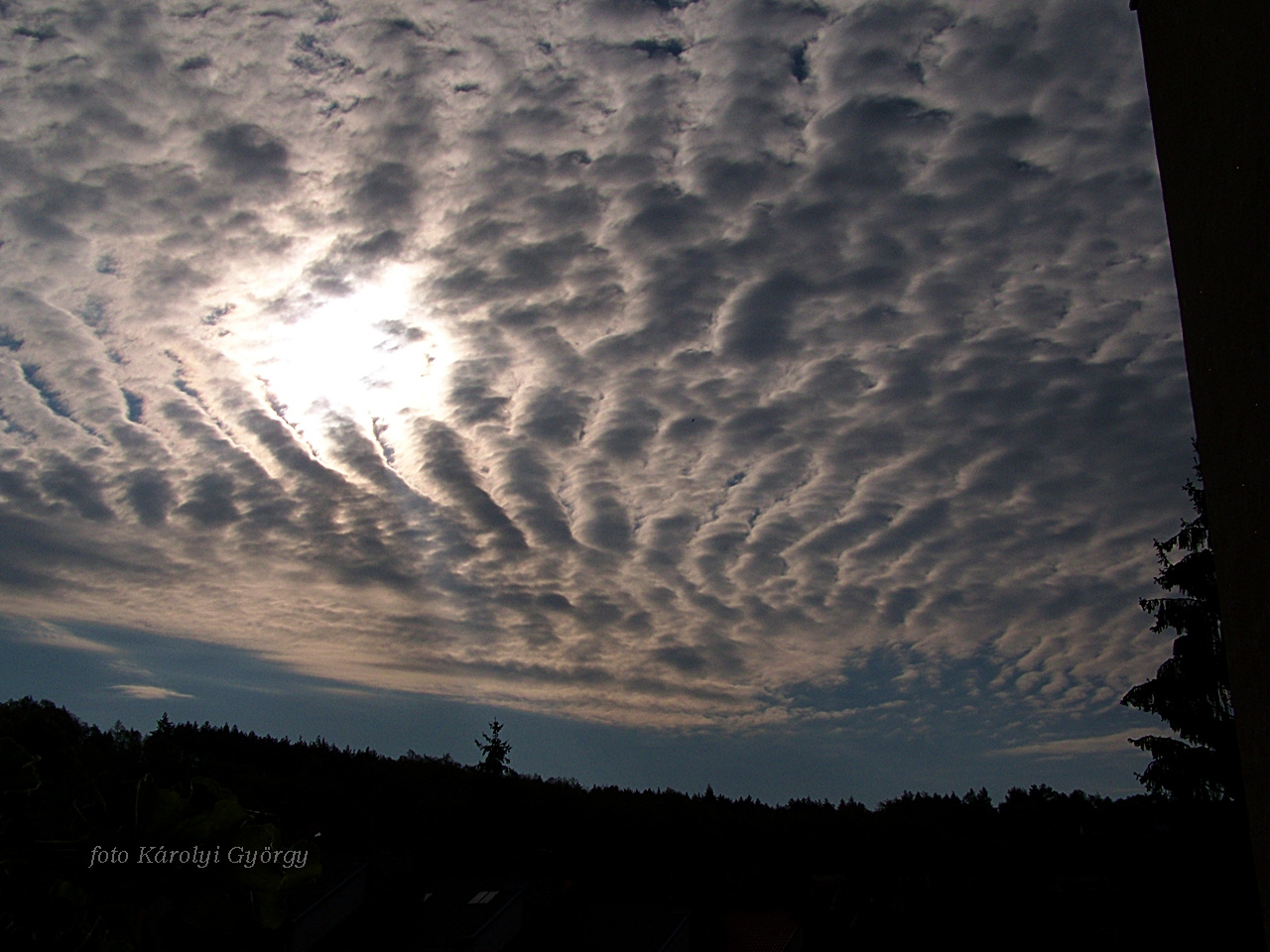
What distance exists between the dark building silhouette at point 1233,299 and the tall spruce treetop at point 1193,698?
59.8ft

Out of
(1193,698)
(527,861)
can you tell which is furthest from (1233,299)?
(527,861)

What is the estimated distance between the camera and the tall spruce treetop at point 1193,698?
19.0 m

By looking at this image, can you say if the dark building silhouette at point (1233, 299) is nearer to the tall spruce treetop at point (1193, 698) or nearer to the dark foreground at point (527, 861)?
the dark foreground at point (527, 861)

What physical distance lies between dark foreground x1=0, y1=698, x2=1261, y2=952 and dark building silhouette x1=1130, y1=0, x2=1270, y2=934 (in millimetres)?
4192

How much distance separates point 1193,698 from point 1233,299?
19.1 meters

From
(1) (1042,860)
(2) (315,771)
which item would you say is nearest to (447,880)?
(1) (1042,860)

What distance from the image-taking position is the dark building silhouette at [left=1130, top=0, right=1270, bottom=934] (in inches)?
153

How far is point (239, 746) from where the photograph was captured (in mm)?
99062

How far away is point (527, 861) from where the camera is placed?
87438 mm

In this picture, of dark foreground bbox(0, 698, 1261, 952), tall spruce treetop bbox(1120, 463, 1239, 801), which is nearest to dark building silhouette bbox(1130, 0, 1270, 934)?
dark foreground bbox(0, 698, 1261, 952)

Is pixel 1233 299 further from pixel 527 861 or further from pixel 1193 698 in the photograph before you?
pixel 527 861

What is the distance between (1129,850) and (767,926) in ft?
81.1

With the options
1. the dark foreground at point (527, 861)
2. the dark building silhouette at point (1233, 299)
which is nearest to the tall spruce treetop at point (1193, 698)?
the dark foreground at point (527, 861)

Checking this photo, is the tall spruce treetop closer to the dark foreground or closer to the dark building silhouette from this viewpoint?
the dark foreground
